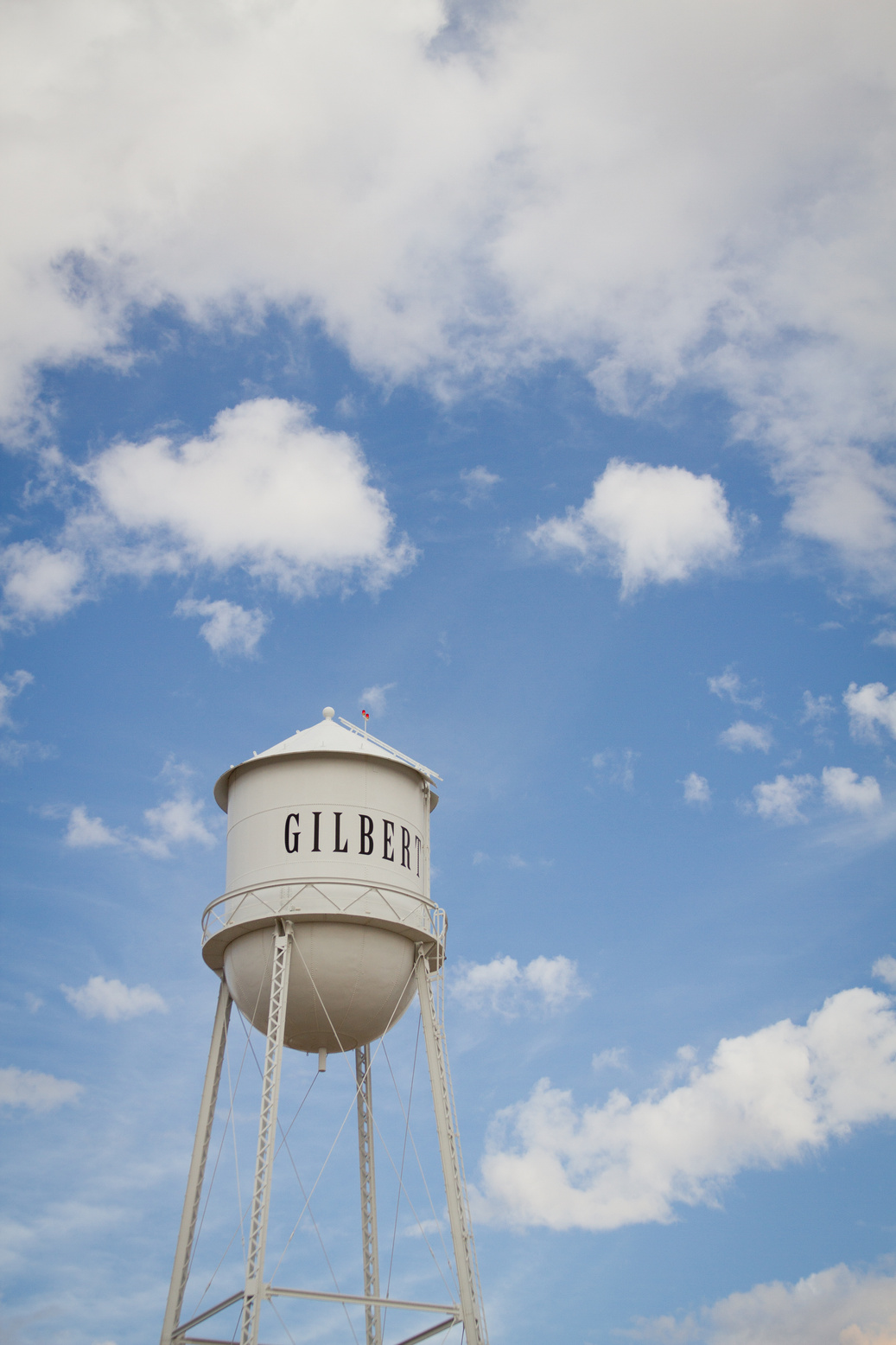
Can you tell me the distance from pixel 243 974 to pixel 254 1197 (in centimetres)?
434

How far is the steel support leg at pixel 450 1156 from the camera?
2212cm

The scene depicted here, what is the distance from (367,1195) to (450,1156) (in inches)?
133

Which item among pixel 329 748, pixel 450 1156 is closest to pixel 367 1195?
pixel 450 1156

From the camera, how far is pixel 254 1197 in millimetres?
21172

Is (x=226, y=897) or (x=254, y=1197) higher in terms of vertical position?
(x=226, y=897)

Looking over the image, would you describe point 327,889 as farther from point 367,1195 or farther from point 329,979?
point 367,1195

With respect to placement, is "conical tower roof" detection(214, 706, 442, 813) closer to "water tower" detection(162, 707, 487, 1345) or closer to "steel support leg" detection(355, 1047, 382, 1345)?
"water tower" detection(162, 707, 487, 1345)

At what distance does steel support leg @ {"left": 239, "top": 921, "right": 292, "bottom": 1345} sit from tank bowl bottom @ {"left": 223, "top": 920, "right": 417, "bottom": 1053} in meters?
0.36

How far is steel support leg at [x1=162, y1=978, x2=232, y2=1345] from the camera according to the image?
74.2 ft

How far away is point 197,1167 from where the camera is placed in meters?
23.9

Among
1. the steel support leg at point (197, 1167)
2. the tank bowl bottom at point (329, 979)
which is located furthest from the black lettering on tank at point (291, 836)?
the steel support leg at point (197, 1167)

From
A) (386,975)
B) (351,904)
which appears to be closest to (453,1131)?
(386,975)

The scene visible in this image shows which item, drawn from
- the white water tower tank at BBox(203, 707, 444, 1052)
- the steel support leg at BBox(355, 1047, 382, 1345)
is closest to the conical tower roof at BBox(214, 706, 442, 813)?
the white water tower tank at BBox(203, 707, 444, 1052)

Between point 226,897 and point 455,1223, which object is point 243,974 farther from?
point 455,1223
